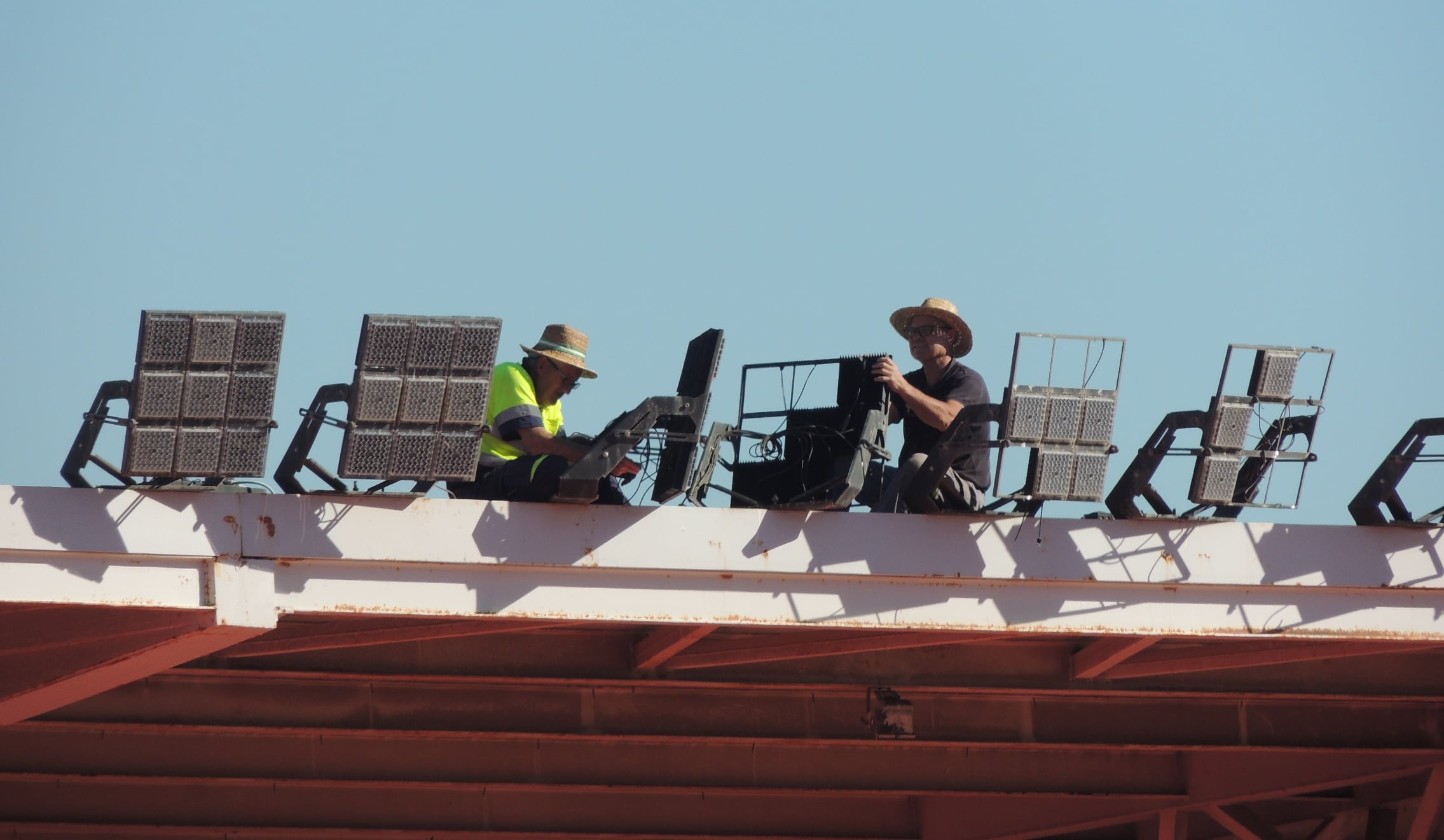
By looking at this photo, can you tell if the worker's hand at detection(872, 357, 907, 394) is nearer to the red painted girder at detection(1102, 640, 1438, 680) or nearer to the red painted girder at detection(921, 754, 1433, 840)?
the red painted girder at detection(1102, 640, 1438, 680)

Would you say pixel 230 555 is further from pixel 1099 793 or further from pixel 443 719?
pixel 1099 793

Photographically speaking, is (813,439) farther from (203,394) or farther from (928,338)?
(203,394)

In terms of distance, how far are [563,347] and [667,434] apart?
2.73 feet

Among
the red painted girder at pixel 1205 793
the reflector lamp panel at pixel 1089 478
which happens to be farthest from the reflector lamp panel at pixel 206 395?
the red painted girder at pixel 1205 793

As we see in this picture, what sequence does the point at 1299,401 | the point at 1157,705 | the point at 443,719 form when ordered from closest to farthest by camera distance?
the point at 1299,401 → the point at 443,719 → the point at 1157,705

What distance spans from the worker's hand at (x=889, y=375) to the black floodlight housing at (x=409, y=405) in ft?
6.65

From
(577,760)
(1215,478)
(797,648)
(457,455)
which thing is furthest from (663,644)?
(1215,478)

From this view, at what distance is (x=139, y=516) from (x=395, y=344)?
1384 mm

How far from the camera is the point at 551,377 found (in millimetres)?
8992

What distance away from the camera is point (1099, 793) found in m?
12.8

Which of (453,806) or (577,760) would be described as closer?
(577,760)

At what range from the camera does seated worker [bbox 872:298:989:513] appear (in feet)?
28.8

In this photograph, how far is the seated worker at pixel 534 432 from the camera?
27.4 feet

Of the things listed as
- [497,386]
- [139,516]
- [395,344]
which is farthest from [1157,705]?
[139,516]
